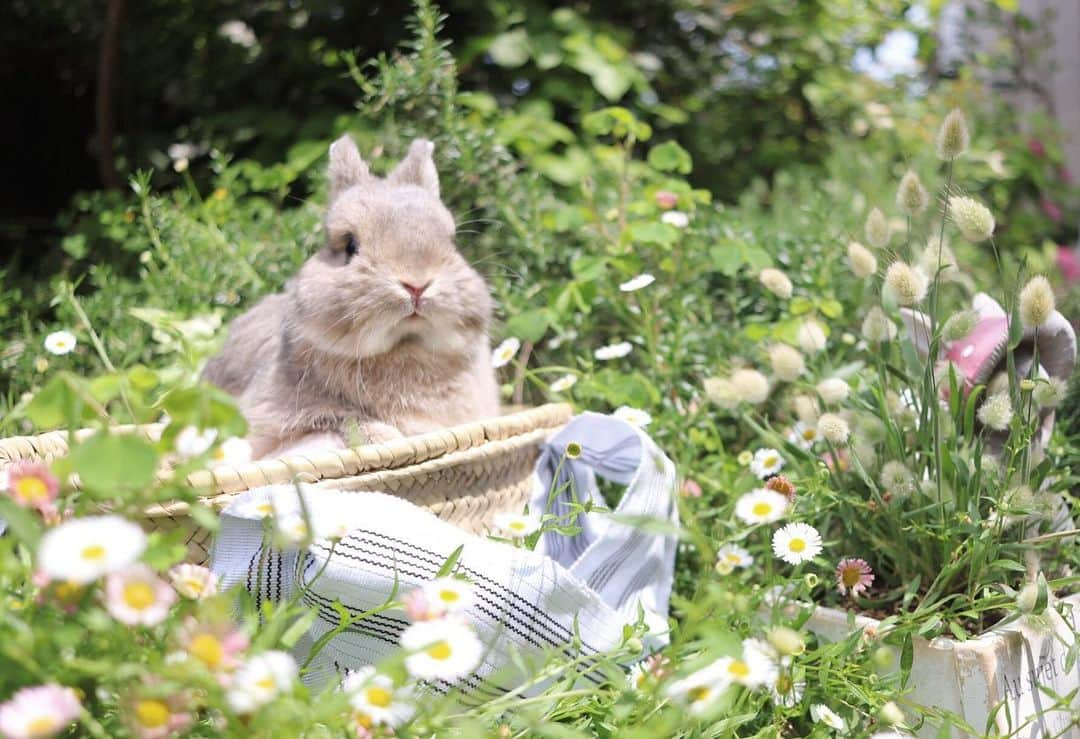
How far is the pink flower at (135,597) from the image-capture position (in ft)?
2.80

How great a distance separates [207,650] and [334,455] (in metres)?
0.71

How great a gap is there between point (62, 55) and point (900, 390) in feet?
14.4

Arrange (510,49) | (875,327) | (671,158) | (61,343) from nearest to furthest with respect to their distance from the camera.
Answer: (875,327), (61,343), (671,158), (510,49)

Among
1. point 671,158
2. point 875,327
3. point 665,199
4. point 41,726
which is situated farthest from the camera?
point 671,158

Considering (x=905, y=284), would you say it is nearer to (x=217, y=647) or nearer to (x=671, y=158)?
(x=217, y=647)

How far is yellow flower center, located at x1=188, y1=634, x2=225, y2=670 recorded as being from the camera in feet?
2.91

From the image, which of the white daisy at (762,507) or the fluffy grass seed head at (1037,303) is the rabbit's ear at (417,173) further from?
the fluffy grass seed head at (1037,303)

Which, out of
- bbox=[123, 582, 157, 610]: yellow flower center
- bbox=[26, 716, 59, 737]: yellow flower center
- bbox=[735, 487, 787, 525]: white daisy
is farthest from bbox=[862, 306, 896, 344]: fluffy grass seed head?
bbox=[26, 716, 59, 737]: yellow flower center

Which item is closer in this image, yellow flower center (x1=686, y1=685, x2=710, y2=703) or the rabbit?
yellow flower center (x1=686, y1=685, x2=710, y2=703)

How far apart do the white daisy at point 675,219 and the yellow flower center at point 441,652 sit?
1.79 metres

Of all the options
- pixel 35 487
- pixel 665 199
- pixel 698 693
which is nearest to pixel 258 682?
pixel 35 487

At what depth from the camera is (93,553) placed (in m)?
0.84

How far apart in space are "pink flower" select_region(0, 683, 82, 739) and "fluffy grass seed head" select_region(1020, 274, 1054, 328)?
4.60ft

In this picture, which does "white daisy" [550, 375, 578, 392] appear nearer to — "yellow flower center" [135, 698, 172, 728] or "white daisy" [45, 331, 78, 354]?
"white daisy" [45, 331, 78, 354]
